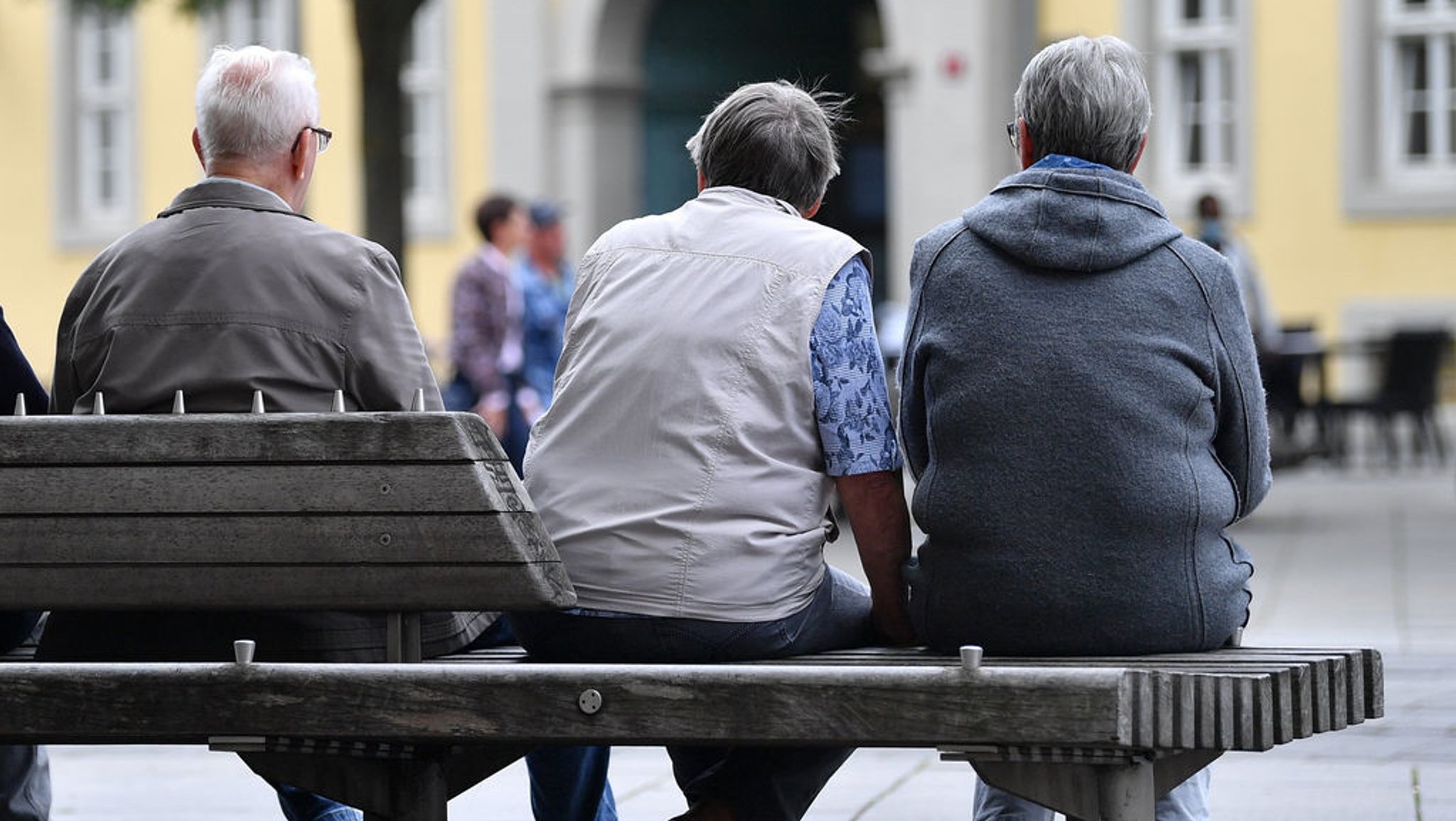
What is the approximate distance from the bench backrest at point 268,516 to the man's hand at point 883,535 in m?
0.57

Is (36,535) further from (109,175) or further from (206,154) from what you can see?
(109,175)

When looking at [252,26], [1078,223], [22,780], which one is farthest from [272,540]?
[252,26]

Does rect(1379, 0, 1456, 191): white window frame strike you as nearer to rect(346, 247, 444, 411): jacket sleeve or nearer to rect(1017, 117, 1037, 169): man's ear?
rect(1017, 117, 1037, 169): man's ear

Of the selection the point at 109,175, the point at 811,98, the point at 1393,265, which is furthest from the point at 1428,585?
the point at 109,175

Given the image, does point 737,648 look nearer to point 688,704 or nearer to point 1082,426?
point 688,704

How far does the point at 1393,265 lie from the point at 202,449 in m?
16.9

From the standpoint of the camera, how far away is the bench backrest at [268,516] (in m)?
3.84

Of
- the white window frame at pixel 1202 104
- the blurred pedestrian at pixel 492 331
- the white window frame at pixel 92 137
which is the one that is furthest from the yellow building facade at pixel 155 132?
the blurred pedestrian at pixel 492 331

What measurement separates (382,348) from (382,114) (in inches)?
356

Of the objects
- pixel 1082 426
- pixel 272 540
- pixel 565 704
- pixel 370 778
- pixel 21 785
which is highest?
pixel 1082 426

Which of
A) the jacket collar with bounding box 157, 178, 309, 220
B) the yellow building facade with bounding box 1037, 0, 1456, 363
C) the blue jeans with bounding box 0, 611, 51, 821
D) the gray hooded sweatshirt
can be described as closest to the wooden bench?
the gray hooded sweatshirt

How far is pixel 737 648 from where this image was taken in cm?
413

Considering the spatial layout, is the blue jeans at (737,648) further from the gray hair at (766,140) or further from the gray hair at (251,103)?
the gray hair at (251,103)

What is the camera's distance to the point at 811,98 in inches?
172
